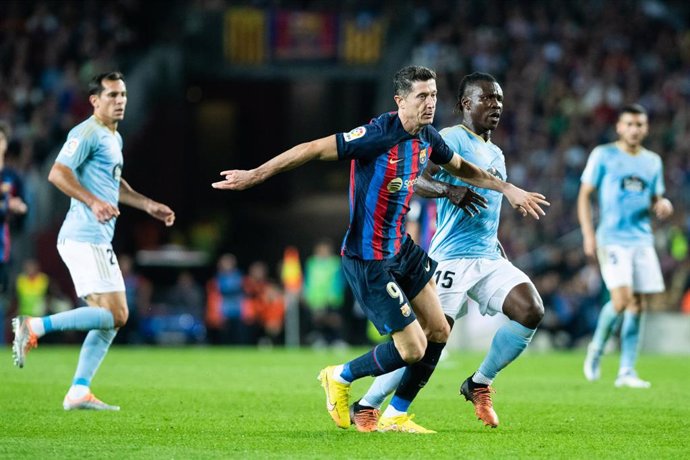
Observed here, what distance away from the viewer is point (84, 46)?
94.0 feet

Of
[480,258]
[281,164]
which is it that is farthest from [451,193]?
[281,164]

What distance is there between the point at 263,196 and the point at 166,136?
6.79 meters

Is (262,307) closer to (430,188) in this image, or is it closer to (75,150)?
(75,150)

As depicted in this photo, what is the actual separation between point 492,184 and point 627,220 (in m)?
4.41

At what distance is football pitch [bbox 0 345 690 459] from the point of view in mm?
7168

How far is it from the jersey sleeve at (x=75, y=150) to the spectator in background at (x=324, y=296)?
1334 centimetres

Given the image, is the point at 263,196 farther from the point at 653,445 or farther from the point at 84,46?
the point at 653,445

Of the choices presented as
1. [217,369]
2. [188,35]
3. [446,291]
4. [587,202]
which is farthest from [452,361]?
[188,35]

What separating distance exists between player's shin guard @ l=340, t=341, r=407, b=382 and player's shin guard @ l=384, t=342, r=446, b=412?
268 millimetres

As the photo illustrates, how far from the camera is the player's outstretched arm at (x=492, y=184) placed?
27.1 ft

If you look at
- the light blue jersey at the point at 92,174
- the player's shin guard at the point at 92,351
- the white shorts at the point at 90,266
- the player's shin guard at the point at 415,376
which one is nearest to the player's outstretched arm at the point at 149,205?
the light blue jersey at the point at 92,174

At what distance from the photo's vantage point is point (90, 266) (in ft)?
30.7

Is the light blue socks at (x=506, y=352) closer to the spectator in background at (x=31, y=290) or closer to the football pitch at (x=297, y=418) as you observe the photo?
the football pitch at (x=297, y=418)

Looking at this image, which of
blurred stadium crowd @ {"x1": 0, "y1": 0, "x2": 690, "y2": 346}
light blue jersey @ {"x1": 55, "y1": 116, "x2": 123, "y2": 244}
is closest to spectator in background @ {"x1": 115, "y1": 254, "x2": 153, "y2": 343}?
blurred stadium crowd @ {"x1": 0, "y1": 0, "x2": 690, "y2": 346}
